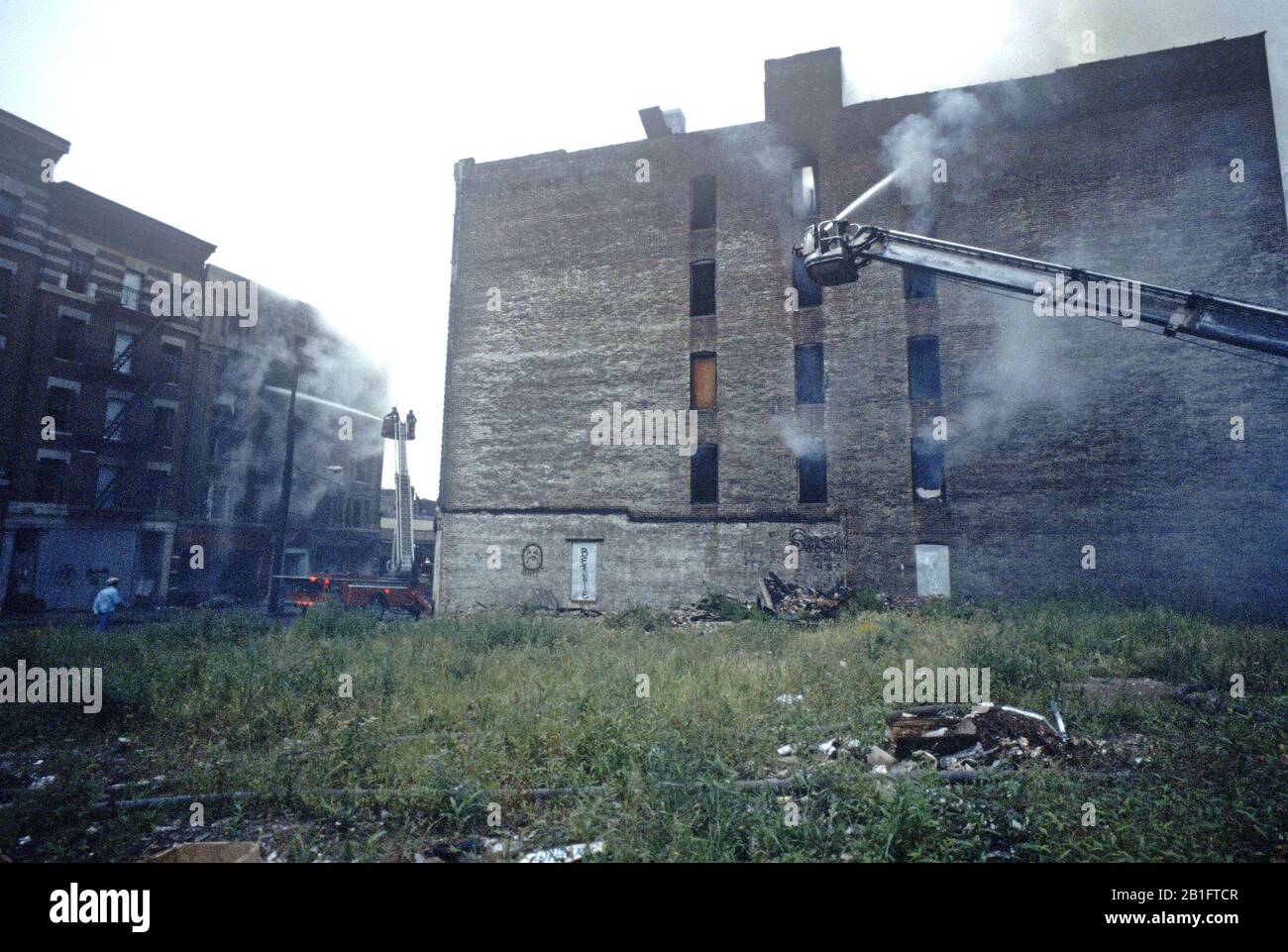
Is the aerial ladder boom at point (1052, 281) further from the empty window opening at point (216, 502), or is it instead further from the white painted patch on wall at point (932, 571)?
the empty window opening at point (216, 502)

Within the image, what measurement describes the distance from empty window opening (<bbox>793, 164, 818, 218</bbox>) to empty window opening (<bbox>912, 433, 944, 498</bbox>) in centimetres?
794

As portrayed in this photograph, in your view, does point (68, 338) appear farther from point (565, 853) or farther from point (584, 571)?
point (565, 853)

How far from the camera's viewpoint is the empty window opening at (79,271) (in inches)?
864

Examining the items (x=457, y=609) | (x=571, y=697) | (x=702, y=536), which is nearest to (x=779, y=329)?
(x=702, y=536)

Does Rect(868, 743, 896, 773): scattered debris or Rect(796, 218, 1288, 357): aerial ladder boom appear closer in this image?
Rect(868, 743, 896, 773): scattered debris

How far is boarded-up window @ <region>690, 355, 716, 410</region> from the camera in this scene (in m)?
19.2

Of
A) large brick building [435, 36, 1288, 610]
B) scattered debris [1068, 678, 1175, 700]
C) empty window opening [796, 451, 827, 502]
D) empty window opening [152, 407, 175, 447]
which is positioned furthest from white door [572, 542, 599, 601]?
empty window opening [152, 407, 175, 447]

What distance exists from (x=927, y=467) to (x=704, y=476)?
6.46 m

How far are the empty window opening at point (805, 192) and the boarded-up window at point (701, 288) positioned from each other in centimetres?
311

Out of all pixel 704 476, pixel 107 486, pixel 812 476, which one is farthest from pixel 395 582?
pixel 812 476

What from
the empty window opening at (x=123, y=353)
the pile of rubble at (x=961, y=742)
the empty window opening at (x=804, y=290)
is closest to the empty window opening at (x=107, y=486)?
the empty window opening at (x=123, y=353)

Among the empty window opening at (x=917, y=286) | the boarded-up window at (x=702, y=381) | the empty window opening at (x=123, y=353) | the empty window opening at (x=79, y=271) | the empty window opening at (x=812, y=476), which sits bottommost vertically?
the empty window opening at (x=812, y=476)

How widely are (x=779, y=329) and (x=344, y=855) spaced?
17.6 m

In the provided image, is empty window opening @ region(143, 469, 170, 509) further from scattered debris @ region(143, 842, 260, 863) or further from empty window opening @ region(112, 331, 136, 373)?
scattered debris @ region(143, 842, 260, 863)
